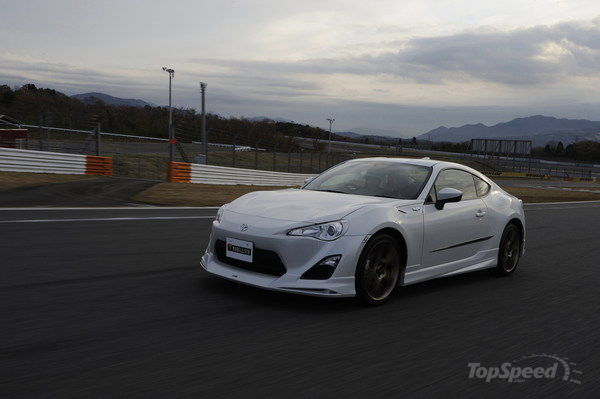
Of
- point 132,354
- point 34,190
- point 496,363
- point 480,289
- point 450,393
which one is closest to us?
point 450,393

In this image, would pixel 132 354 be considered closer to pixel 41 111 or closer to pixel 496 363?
pixel 496 363

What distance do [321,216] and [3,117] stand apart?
21174 millimetres

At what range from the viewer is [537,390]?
12.3 ft

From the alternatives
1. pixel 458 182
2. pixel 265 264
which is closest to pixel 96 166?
pixel 458 182

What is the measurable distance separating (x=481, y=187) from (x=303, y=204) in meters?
2.62

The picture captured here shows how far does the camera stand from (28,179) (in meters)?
17.4

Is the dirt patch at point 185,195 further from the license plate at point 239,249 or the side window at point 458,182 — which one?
the license plate at point 239,249

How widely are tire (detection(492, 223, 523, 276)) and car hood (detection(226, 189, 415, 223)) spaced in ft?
6.53

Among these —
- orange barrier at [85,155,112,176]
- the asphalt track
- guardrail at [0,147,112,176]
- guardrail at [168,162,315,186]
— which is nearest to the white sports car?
the asphalt track

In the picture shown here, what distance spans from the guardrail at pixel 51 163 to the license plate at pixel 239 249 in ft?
52.7

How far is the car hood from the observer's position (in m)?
5.23

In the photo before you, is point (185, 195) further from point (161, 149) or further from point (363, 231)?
point (161, 149)

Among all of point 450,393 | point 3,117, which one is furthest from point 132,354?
point 3,117

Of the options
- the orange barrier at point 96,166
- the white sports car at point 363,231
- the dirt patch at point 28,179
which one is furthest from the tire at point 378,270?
the orange barrier at point 96,166
